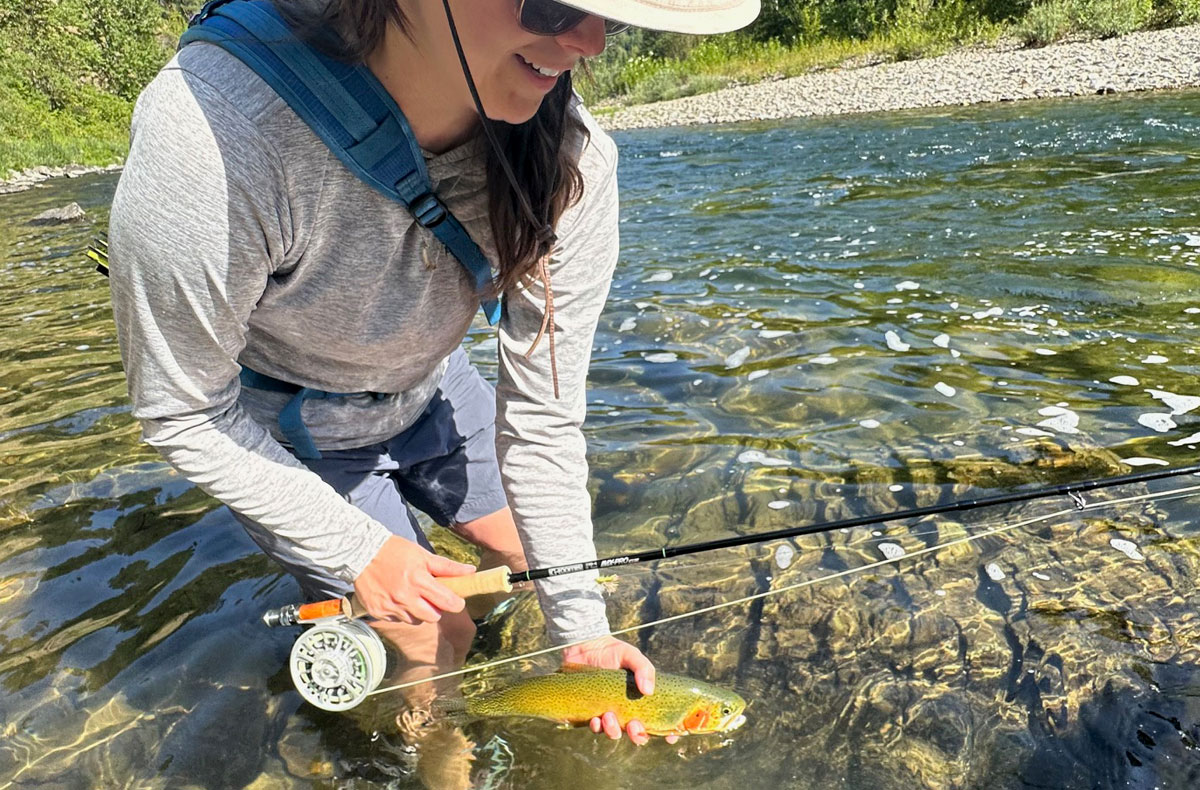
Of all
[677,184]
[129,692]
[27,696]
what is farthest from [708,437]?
[677,184]

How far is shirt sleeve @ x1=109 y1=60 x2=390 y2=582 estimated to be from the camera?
1566 mm

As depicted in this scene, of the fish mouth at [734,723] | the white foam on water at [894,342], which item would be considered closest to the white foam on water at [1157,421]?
the white foam on water at [894,342]

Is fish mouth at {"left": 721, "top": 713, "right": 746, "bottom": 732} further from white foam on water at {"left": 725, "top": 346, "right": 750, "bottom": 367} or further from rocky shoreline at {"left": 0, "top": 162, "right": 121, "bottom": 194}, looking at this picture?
rocky shoreline at {"left": 0, "top": 162, "right": 121, "bottom": 194}

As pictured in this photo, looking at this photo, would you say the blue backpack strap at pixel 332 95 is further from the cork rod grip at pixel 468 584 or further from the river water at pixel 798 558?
the river water at pixel 798 558

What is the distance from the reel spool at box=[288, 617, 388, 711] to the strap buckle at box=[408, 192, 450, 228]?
3.30ft

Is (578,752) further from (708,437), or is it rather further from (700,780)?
(708,437)

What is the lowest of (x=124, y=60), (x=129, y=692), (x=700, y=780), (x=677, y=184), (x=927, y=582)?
(x=677, y=184)

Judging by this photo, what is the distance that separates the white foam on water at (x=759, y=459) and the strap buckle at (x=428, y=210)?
2.39 metres

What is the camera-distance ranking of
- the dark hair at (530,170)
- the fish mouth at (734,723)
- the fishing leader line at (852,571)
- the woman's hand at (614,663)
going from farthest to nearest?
the fishing leader line at (852,571) < the fish mouth at (734,723) < the woman's hand at (614,663) < the dark hair at (530,170)

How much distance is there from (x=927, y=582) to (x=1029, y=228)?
558cm

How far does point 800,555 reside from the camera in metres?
3.34

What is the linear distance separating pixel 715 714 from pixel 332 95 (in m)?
1.83

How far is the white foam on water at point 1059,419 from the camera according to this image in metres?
3.97

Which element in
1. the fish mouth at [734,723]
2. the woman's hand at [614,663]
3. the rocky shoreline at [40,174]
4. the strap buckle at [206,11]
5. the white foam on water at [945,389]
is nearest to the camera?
the strap buckle at [206,11]
